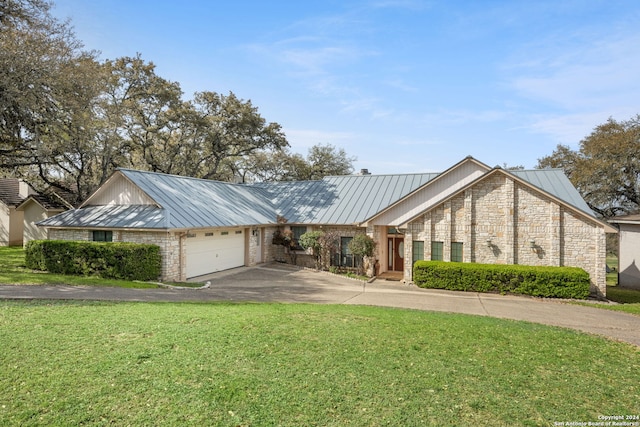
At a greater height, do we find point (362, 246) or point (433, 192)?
point (433, 192)

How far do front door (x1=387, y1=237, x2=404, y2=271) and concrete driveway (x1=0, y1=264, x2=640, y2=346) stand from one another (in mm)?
3468

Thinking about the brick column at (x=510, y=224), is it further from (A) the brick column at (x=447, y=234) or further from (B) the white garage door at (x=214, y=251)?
(B) the white garage door at (x=214, y=251)

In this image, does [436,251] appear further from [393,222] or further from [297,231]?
[297,231]

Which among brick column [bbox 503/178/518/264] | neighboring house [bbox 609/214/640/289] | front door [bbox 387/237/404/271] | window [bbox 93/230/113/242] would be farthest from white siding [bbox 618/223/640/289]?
window [bbox 93/230/113/242]

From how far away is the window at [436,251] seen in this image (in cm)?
1778

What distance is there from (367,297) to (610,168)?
75.7 ft

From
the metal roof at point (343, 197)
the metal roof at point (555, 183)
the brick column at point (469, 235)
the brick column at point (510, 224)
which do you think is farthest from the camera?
the metal roof at point (343, 197)

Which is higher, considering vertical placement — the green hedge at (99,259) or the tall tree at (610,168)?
the tall tree at (610,168)

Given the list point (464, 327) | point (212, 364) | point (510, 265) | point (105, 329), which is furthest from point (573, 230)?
point (105, 329)

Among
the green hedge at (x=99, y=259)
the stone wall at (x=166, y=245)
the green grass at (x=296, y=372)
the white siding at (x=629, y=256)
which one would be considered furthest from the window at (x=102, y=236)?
the white siding at (x=629, y=256)

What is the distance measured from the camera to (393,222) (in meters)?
19.6

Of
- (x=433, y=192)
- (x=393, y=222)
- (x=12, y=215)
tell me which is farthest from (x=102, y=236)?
(x=12, y=215)

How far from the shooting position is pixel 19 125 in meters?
17.5

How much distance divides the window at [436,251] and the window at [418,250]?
1.57ft
